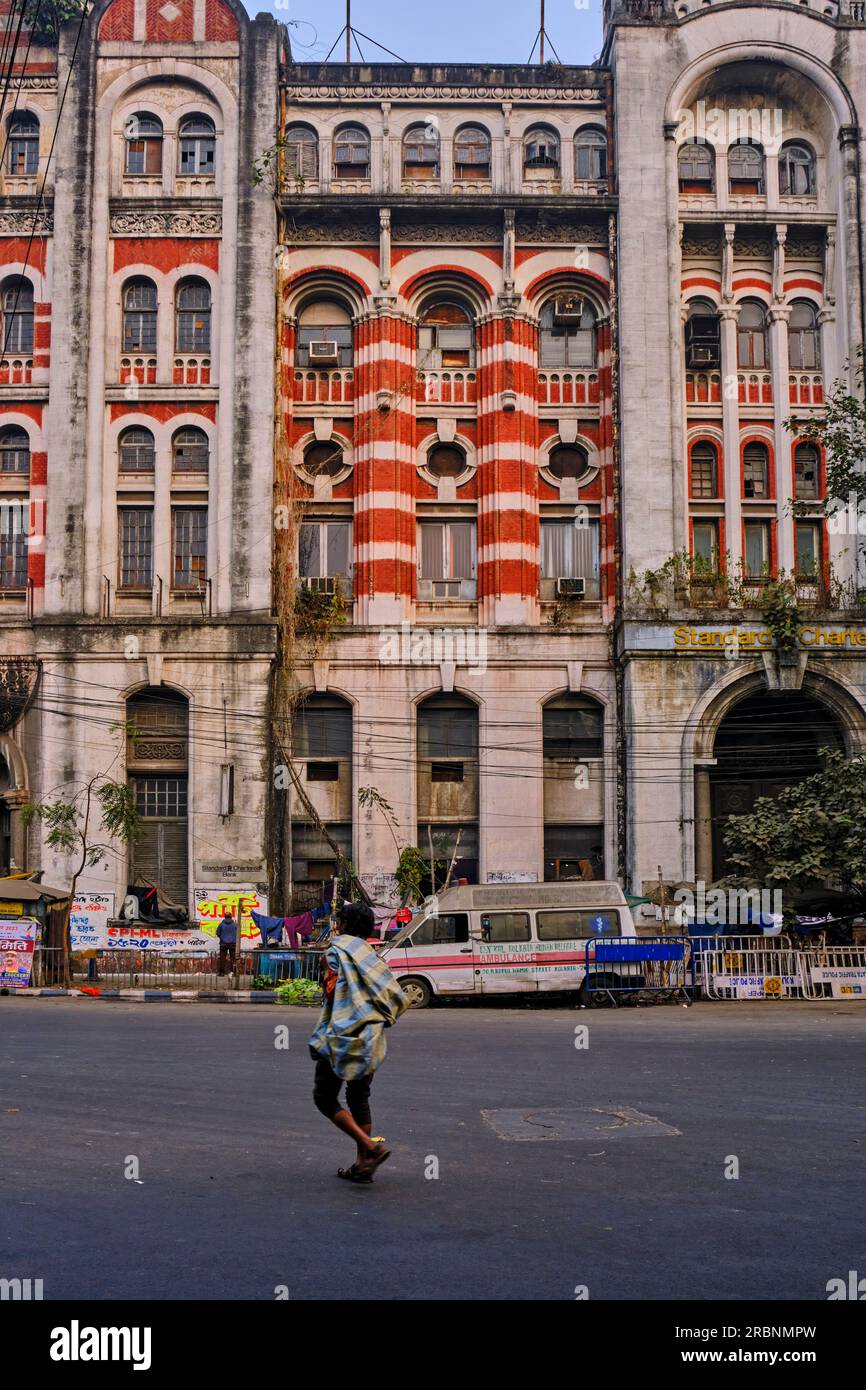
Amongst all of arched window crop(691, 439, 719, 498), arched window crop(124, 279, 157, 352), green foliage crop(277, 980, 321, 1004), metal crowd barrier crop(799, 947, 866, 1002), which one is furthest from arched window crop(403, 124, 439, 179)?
metal crowd barrier crop(799, 947, 866, 1002)

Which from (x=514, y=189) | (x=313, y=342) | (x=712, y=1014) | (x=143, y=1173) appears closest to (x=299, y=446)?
(x=313, y=342)

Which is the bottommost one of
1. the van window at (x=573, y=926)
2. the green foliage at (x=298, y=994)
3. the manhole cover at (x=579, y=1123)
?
the green foliage at (x=298, y=994)

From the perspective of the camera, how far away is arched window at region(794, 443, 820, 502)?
3788 cm

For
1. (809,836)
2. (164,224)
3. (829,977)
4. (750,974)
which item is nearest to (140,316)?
(164,224)

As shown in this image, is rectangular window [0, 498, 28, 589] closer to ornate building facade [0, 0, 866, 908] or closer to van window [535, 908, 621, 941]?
ornate building facade [0, 0, 866, 908]

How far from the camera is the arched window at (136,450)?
121ft

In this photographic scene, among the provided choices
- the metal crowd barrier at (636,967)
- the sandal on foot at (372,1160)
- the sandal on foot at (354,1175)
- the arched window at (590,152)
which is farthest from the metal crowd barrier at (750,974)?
the arched window at (590,152)

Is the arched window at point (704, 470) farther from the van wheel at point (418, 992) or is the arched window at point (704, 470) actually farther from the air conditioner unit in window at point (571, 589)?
the van wheel at point (418, 992)

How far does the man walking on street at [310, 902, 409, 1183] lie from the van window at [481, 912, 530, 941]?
58.3ft

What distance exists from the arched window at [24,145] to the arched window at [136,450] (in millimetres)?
7894

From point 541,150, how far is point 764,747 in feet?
57.1

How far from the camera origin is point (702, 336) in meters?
38.2

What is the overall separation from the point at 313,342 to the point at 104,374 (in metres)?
5.75

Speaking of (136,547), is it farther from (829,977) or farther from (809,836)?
(829,977)
